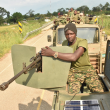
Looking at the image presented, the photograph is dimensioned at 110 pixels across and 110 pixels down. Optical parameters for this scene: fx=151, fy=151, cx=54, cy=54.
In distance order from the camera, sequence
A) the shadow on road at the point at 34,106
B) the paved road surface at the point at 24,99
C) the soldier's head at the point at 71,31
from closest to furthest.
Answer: the soldier's head at the point at 71,31 → the shadow on road at the point at 34,106 → the paved road surface at the point at 24,99

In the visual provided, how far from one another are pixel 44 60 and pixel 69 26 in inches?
29.7

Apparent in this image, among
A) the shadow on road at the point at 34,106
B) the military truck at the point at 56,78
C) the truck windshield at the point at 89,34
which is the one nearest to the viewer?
the military truck at the point at 56,78

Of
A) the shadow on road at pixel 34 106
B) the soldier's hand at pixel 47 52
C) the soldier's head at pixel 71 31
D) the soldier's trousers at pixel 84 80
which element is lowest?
the shadow on road at pixel 34 106

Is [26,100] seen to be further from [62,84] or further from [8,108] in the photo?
[62,84]

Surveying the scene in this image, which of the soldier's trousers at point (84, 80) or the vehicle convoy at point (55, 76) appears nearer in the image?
the vehicle convoy at point (55, 76)

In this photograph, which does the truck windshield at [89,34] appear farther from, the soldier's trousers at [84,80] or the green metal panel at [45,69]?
the green metal panel at [45,69]

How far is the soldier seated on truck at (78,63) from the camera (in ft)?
8.02

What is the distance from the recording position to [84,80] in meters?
2.91

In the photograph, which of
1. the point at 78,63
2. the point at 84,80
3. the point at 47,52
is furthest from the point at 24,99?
the point at 47,52

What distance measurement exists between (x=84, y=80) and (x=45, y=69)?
0.85 meters

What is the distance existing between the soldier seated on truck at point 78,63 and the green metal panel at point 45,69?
0.11m

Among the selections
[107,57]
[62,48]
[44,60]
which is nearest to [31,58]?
[44,60]

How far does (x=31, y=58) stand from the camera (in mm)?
2439

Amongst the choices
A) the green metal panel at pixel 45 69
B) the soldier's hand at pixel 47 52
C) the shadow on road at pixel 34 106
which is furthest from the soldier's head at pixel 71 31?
the shadow on road at pixel 34 106
